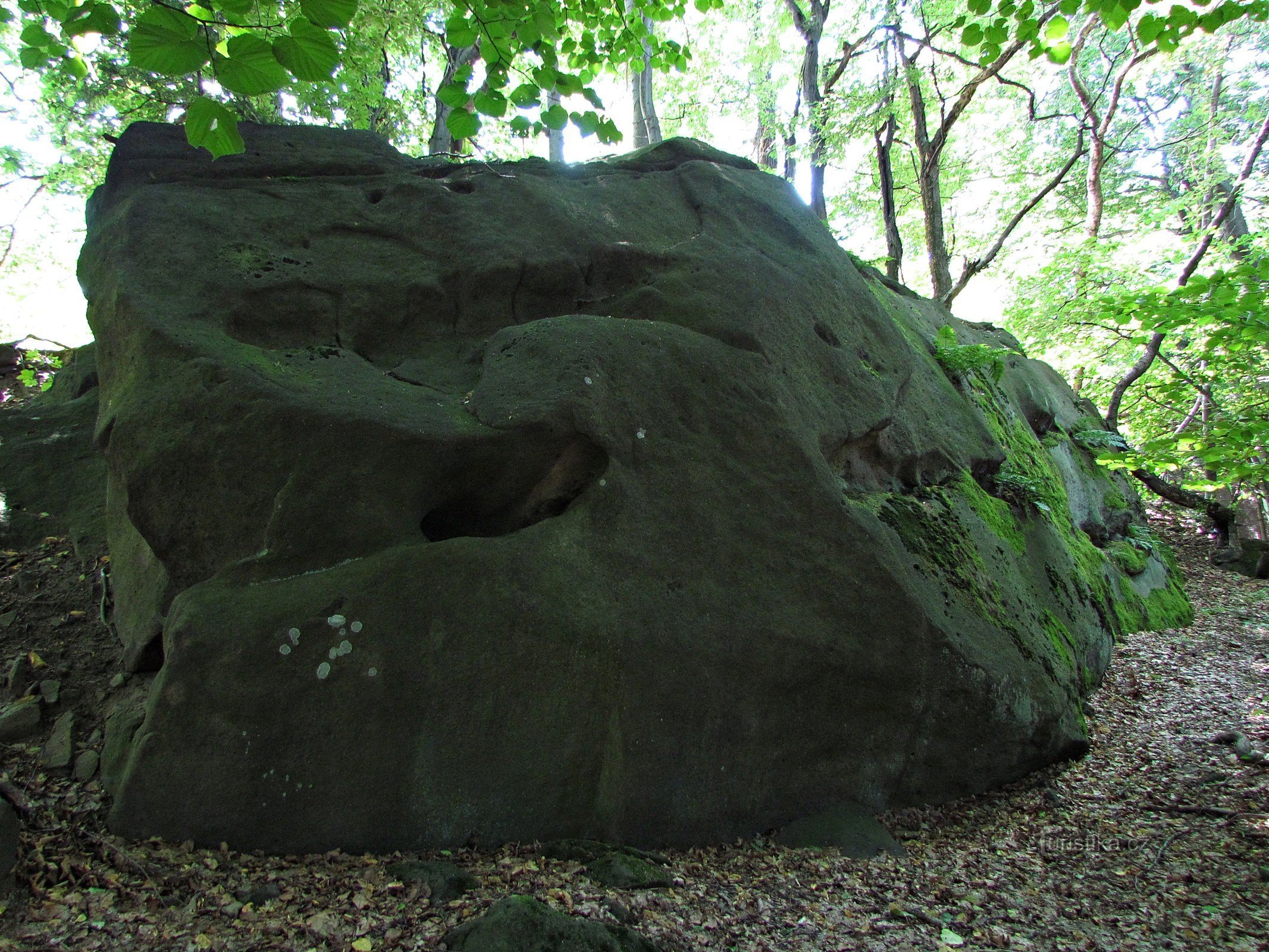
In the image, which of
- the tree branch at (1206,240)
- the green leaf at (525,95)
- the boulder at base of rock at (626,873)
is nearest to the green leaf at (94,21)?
the green leaf at (525,95)

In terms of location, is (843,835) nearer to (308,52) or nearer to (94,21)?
(308,52)

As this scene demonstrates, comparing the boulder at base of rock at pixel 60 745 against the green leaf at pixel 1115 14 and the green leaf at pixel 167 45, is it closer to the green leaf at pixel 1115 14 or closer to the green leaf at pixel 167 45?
the green leaf at pixel 167 45

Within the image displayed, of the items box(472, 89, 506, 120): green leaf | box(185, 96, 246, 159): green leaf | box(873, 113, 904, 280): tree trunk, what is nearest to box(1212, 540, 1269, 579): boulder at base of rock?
box(873, 113, 904, 280): tree trunk

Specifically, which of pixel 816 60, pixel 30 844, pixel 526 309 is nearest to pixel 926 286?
pixel 816 60

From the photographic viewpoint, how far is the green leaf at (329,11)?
2822 mm

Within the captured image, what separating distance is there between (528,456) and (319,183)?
3363mm

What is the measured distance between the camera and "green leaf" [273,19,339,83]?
2.78 m

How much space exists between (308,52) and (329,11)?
19cm

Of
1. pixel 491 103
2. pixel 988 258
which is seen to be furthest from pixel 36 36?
pixel 988 258

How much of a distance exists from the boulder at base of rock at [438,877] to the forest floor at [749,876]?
2.1 inches

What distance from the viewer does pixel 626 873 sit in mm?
3557

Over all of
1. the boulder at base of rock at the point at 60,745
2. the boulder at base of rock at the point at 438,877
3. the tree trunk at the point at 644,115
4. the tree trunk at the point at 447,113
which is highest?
the tree trunk at the point at 644,115

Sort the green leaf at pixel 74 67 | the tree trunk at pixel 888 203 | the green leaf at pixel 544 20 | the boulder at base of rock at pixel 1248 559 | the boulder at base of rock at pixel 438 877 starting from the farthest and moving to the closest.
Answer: the tree trunk at pixel 888 203, the boulder at base of rock at pixel 1248 559, the green leaf at pixel 544 20, the green leaf at pixel 74 67, the boulder at base of rock at pixel 438 877

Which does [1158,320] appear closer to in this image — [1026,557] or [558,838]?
[1026,557]
